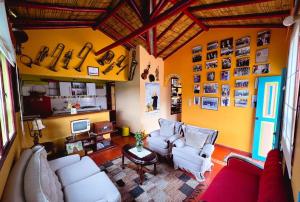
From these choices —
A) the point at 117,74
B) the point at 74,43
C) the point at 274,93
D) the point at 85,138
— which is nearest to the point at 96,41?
the point at 74,43

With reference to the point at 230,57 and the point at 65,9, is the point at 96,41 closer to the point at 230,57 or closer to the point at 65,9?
the point at 65,9

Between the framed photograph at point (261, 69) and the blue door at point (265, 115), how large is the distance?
17 cm

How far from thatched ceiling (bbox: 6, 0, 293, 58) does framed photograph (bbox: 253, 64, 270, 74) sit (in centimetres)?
85

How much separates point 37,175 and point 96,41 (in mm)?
3554

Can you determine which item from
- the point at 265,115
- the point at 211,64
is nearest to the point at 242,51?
the point at 211,64

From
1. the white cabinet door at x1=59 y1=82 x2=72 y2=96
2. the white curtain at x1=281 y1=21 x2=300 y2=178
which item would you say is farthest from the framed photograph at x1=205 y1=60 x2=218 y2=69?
the white cabinet door at x1=59 y1=82 x2=72 y2=96

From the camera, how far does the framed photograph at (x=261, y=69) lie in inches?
120

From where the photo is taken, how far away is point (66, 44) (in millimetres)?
3363

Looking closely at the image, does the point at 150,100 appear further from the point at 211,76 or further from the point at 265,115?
the point at 265,115

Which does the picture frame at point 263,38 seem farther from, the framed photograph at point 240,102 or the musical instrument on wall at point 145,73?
the musical instrument on wall at point 145,73

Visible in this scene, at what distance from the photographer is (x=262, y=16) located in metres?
2.58

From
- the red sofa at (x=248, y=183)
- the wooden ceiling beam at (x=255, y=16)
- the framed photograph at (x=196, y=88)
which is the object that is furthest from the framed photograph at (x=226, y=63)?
the red sofa at (x=248, y=183)

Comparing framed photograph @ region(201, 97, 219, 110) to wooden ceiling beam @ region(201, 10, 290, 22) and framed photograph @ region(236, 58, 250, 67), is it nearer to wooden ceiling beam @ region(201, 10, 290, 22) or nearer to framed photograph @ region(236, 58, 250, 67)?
framed photograph @ region(236, 58, 250, 67)

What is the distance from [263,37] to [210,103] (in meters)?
1.94
